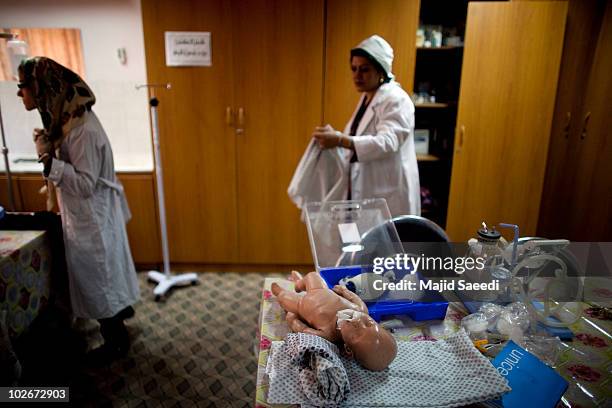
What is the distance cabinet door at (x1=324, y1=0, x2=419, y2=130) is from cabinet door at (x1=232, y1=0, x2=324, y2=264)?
0.08 metres

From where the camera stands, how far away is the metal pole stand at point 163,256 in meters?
2.73

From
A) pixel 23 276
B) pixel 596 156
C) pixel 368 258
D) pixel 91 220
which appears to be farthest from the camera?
pixel 596 156

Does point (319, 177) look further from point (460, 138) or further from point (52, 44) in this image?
point (52, 44)

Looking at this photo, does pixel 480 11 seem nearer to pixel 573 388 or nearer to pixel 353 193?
pixel 353 193

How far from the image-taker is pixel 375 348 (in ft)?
3.01

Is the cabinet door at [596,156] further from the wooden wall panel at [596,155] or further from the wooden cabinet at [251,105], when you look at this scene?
the wooden cabinet at [251,105]

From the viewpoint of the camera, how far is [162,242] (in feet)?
9.58

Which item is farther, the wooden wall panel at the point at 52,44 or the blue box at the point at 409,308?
the wooden wall panel at the point at 52,44

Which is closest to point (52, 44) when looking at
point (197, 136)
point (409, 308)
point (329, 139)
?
point (197, 136)

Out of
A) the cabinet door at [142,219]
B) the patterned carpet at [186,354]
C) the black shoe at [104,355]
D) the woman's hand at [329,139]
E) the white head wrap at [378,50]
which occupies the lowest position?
the patterned carpet at [186,354]

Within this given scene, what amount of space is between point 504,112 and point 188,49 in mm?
2053

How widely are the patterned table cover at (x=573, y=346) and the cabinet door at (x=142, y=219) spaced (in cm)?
192

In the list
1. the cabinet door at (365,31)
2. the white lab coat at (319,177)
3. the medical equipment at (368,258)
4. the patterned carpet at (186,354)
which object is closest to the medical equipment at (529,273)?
the medical equipment at (368,258)

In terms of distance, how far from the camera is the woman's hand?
1.99 metres
